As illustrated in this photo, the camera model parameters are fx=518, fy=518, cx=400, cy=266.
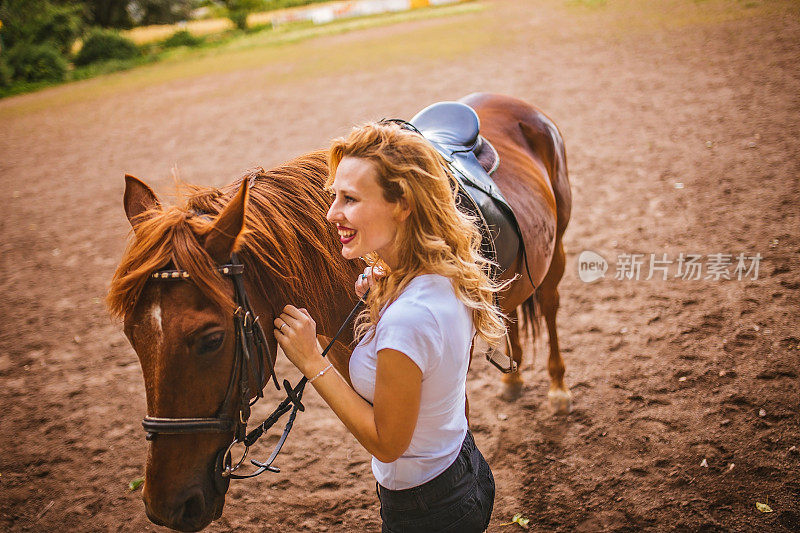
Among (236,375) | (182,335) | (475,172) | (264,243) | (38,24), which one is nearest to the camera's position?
(182,335)

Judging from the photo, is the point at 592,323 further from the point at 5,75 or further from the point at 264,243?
the point at 5,75

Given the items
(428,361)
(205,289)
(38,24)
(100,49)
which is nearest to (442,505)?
(428,361)

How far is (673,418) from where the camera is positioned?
3.30 m

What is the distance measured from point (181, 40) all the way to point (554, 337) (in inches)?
1100

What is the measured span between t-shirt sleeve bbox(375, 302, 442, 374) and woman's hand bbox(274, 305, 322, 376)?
0.23m

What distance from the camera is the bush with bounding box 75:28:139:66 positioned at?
23500 mm

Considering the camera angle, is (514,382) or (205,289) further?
(514,382)

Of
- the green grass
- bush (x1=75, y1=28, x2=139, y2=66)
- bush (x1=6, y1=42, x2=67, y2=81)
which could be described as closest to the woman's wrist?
the green grass

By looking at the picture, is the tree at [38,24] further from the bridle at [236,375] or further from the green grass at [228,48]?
the bridle at [236,375]

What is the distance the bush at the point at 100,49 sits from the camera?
2350 cm

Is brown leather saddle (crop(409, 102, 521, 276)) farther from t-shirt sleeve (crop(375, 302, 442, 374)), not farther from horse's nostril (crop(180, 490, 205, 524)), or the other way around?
horse's nostril (crop(180, 490, 205, 524))

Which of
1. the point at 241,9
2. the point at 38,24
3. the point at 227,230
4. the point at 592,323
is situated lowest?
the point at 592,323

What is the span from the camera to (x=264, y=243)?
5.90 feet

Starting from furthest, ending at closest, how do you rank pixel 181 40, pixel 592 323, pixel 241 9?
pixel 241 9 < pixel 181 40 < pixel 592 323
